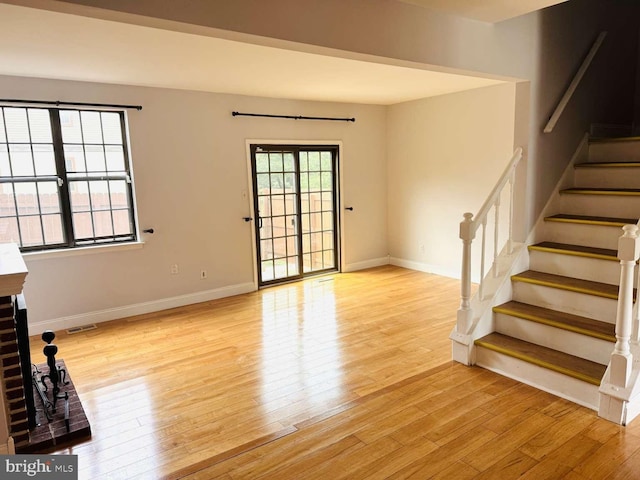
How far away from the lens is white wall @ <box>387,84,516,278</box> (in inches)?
209

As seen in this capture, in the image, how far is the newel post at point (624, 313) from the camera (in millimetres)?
2404

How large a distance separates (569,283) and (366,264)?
3.79m

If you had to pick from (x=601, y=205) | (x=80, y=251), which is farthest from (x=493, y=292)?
(x=80, y=251)

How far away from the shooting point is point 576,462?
220cm

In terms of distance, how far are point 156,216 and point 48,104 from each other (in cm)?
149

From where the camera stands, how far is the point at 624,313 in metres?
2.47

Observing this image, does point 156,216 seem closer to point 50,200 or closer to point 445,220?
point 50,200

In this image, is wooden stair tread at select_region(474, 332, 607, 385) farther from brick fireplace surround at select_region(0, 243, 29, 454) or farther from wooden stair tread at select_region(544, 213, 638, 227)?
brick fireplace surround at select_region(0, 243, 29, 454)

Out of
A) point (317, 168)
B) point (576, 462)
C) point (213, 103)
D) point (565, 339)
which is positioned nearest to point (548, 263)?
point (565, 339)

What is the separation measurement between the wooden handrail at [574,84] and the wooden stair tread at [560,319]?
1490mm

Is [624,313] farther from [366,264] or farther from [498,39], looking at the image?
[366,264]

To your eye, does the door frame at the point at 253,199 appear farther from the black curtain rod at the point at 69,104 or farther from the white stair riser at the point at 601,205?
the white stair riser at the point at 601,205

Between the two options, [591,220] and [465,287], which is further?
[591,220]

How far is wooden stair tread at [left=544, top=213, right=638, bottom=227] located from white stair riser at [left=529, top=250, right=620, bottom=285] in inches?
13.0
